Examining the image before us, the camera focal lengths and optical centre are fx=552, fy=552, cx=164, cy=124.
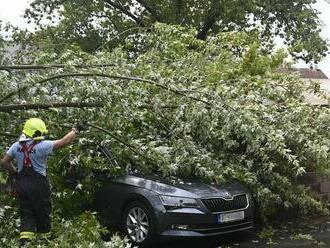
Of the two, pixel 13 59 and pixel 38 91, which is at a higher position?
pixel 13 59

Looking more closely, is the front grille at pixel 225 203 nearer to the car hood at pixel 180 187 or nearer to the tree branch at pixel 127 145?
the car hood at pixel 180 187

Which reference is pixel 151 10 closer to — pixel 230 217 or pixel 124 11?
pixel 124 11

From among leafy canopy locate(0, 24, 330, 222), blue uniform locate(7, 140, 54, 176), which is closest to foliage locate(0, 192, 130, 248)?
blue uniform locate(7, 140, 54, 176)

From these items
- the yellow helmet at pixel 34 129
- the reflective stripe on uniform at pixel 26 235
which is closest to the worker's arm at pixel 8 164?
the yellow helmet at pixel 34 129

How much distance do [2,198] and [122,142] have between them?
1.60 metres

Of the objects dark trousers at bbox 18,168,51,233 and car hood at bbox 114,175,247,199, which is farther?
car hood at bbox 114,175,247,199

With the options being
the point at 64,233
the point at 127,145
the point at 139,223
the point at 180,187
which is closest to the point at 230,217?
the point at 180,187

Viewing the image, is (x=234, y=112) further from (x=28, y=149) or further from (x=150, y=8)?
(x=150, y=8)

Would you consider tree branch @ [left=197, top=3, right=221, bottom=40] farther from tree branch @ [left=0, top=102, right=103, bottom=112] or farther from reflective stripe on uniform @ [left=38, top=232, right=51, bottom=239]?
reflective stripe on uniform @ [left=38, top=232, right=51, bottom=239]

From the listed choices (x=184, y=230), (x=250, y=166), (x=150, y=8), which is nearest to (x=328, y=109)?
(x=250, y=166)

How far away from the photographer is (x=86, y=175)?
7418 millimetres

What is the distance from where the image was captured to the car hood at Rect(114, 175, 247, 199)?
23.3ft

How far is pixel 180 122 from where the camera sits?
24.2ft

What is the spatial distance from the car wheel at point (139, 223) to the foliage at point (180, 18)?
14260 mm
